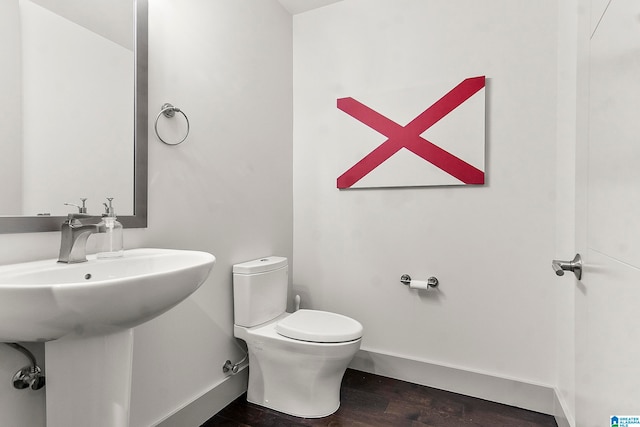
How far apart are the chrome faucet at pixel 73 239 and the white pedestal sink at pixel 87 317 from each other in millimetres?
36

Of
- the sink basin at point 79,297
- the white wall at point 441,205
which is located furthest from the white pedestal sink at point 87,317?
the white wall at point 441,205

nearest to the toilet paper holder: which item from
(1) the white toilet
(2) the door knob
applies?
(1) the white toilet

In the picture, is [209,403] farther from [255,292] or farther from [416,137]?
[416,137]

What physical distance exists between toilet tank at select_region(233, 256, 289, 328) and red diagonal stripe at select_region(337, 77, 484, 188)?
0.75 m

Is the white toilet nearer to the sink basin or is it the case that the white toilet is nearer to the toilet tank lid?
the toilet tank lid

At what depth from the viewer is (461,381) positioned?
1848mm

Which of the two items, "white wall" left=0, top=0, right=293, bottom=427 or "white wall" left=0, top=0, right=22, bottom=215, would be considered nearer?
"white wall" left=0, top=0, right=22, bottom=215

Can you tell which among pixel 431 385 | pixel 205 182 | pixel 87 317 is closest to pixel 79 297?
pixel 87 317

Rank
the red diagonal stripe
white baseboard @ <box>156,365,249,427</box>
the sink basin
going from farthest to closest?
1. the red diagonal stripe
2. white baseboard @ <box>156,365,249,427</box>
3. the sink basin

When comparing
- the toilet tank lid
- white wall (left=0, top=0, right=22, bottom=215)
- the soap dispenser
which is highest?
white wall (left=0, top=0, right=22, bottom=215)

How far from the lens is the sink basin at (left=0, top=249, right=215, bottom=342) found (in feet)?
2.17

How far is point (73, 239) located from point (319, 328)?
1085 mm

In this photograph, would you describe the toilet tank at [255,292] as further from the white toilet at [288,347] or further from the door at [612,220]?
the door at [612,220]

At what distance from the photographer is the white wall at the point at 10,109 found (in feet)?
3.17
